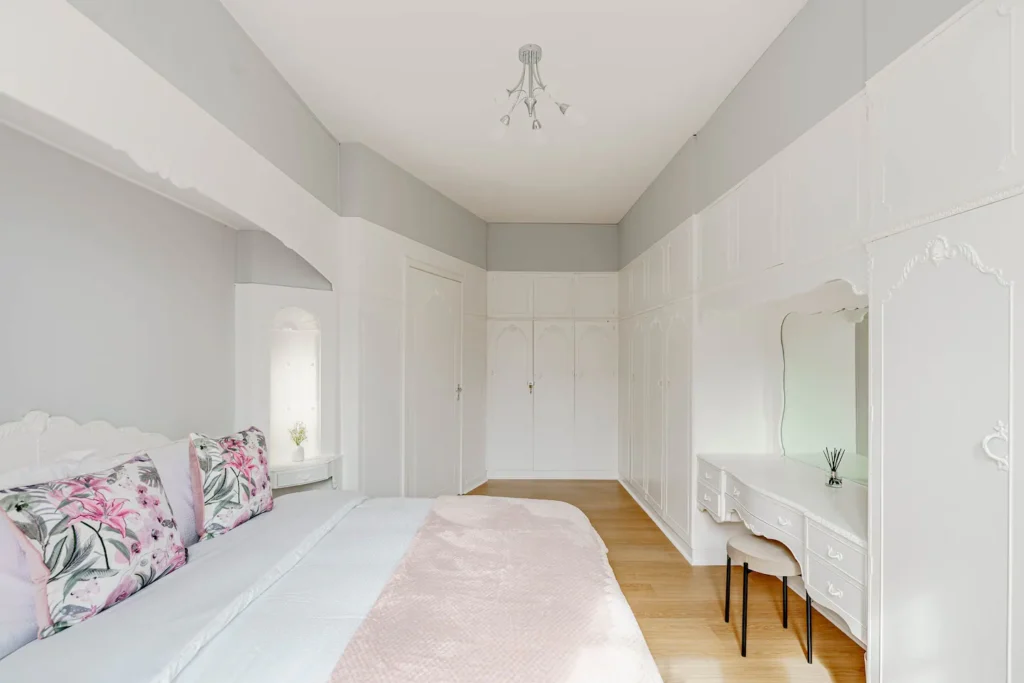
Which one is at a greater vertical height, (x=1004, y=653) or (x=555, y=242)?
(x=555, y=242)

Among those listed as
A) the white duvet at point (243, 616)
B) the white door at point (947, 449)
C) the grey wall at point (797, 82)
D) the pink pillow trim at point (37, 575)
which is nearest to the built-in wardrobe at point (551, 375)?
the grey wall at point (797, 82)

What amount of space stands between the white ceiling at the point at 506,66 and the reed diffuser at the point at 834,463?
192 cm

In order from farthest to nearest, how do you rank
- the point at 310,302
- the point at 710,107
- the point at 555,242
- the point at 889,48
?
the point at 555,242 < the point at 310,302 < the point at 710,107 < the point at 889,48

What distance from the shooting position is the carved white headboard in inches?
61.7

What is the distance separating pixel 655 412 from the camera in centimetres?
409

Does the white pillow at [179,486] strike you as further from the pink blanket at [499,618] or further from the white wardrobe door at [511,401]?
the white wardrobe door at [511,401]

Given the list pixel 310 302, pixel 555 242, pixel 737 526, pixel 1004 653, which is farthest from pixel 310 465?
pixel 555 242

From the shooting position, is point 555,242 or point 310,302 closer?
point 310,302

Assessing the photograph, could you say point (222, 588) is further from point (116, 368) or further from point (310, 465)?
point (310, 465)

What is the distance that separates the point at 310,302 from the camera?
10.5 feet

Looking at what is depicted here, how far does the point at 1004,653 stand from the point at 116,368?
2.90 metres

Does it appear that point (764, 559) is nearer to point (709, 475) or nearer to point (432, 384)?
point (709, 475)

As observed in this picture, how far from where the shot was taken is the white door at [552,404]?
541 centimetres

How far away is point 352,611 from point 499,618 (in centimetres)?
39
